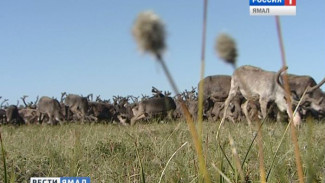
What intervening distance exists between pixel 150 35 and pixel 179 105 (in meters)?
17.9

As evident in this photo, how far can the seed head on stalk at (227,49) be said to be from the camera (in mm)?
707

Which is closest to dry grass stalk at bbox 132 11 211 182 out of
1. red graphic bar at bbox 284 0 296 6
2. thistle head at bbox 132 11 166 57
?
thistle head at bbox 132 11 166 57

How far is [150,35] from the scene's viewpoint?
1.94ft

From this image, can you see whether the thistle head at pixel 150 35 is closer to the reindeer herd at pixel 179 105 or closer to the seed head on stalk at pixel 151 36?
the seed head on stalk at pixel 151 36

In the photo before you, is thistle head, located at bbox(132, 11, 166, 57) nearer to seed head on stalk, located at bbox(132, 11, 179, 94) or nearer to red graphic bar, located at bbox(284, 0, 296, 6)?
seed head on stalk, located at bbox(132, 11, 179, 94)

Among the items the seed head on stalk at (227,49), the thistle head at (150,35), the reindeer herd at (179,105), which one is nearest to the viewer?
the thistle head at (150,35)

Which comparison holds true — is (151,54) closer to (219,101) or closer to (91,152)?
(91,152)

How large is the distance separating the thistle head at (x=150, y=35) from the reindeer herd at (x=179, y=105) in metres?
12.9

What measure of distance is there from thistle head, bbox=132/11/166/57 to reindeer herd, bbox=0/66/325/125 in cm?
1285

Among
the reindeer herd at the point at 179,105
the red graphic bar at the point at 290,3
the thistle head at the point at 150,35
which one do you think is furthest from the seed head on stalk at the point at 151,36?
the reindeer herd at the point at 179,105

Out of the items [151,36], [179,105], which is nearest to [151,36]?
[151,36]

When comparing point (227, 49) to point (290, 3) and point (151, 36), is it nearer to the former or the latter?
point (151, 36)

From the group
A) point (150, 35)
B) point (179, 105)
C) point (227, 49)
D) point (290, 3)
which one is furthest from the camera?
point (179, 105)

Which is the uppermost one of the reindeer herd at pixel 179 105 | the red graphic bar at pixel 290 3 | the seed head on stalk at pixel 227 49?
the red graphic bar at pixel 290 3
